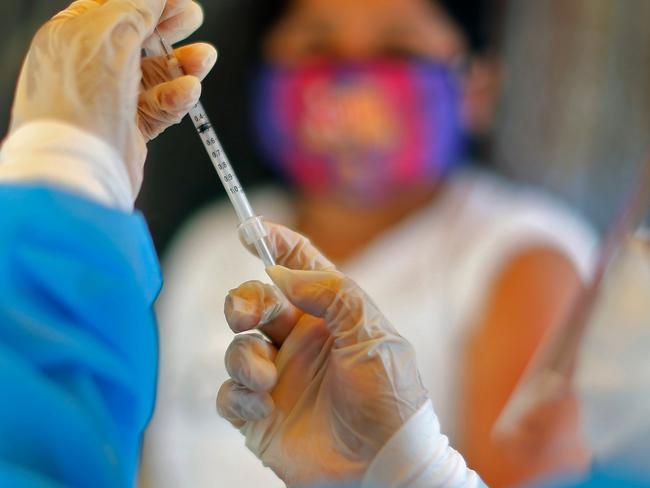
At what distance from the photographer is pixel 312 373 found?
0.59 m

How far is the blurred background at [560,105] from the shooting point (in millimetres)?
1629

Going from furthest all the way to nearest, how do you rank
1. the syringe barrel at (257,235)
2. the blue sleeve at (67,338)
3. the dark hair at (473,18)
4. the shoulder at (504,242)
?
1. the dark hair at (473,18)
2. the shoulder at (504,242)
3. the syringe barrel at (257,235)
4. the blue sleeve at (67,338)

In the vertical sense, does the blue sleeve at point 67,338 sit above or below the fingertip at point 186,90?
below

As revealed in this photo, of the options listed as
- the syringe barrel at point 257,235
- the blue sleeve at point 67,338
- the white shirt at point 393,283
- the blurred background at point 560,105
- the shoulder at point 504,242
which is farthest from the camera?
the blurred background at point 560,105

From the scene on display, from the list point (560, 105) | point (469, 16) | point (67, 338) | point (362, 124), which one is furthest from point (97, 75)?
point (560, 105)

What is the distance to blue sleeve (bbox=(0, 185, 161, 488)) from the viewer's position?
477 mm

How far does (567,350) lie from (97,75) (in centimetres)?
69

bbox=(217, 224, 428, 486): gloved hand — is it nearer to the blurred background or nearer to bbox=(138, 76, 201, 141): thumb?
bbox=(138, 76, 201, 141): thumb

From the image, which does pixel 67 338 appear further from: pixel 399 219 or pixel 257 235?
pixel 399 219

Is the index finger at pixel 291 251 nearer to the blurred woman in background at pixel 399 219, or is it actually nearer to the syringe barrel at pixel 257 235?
the syringe barrel at pixel 257 235

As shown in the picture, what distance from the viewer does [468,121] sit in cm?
159

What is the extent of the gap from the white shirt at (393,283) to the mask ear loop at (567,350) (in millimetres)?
90

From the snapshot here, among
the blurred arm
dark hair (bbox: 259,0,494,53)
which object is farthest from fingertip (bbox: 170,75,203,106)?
dark hair (bbox: 259,0,494,53)

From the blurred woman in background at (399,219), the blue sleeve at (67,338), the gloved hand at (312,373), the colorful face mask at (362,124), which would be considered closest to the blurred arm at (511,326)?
the blurred woman in background at (399,219)
